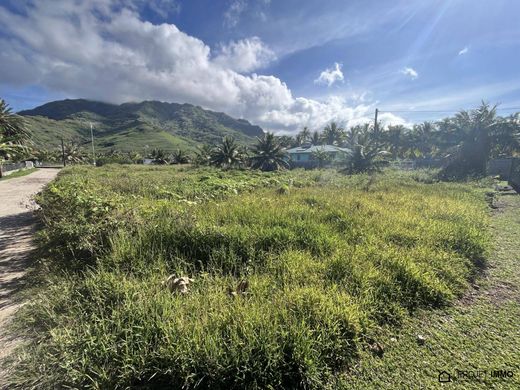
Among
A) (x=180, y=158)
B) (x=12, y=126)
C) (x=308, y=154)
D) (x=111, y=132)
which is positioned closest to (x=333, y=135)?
(x=308, y=154)

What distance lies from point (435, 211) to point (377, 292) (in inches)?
213

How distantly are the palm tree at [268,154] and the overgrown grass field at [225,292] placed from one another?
93.9ft

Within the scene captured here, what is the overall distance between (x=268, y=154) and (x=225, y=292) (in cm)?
3205

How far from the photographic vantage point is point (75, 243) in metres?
4.36

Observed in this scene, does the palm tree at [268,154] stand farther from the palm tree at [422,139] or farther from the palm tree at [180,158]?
the palm tree at [422,139]

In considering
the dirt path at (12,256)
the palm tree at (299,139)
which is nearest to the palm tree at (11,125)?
the dirt path at (12,256)

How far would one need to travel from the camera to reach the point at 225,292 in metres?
3.21

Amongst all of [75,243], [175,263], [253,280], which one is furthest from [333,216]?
[75,243]

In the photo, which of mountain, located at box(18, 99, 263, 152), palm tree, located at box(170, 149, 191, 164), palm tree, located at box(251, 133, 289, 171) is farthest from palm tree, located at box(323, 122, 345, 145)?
mountain, located at box(18, 99, 263, 152)

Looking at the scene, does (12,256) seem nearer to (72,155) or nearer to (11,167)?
(11,167)

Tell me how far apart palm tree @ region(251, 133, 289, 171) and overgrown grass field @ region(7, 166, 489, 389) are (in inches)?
1126

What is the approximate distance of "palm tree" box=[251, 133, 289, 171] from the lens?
112 feet

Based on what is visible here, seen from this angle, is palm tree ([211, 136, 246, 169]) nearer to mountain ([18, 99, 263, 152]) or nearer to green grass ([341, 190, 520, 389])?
green grass ([341, 190, 520, 389])

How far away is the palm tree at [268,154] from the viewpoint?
3422 centimetres
